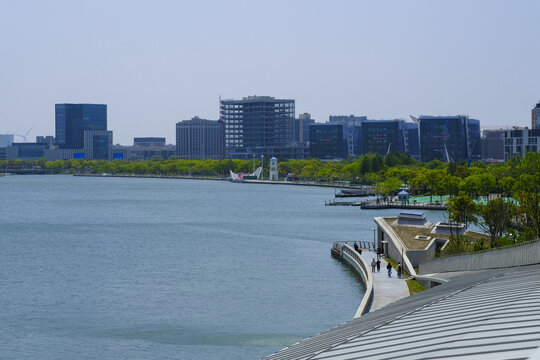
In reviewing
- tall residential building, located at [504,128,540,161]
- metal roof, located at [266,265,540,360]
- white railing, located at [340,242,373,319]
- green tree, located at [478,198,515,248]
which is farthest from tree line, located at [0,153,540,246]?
metal roof, located at [266,265,540,360]

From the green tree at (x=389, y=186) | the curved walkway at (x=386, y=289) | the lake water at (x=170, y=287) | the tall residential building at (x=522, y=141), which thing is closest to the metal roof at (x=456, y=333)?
the lake water at (x=170, y=287)

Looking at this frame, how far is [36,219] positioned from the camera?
91938 millimetres

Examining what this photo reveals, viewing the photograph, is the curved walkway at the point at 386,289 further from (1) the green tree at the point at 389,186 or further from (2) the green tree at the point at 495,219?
(1) the green tree at the point at 389,186

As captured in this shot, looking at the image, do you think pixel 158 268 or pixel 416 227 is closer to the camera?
pixel 158 268

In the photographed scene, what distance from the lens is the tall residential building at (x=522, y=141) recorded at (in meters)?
161

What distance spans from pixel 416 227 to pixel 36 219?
54134 mm

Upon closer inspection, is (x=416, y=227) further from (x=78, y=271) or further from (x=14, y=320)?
(x=14, y=320)

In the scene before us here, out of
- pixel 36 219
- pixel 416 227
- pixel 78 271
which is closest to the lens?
pixel 78 271

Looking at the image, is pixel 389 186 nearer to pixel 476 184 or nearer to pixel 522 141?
pixel 476 184

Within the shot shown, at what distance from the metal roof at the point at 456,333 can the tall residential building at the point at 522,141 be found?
5915 inches

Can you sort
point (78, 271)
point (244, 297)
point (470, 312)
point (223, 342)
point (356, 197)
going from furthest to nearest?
1. point (356, 197)
2. point (78, 271)
3. point (244, 297)
4. point (223, 342)
5. point (470, 312)

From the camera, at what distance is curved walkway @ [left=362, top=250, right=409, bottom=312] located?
3284 cm

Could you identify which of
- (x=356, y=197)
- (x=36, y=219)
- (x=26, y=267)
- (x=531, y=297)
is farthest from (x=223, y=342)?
(x=356, y=197)

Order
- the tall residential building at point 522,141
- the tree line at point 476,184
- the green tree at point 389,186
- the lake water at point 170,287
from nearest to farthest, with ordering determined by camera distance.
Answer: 1. the lake water at point 170,287
2. the tree line at point 476,184
3. the green tree at point 389,186
4. the tall residential building at point 522,141
